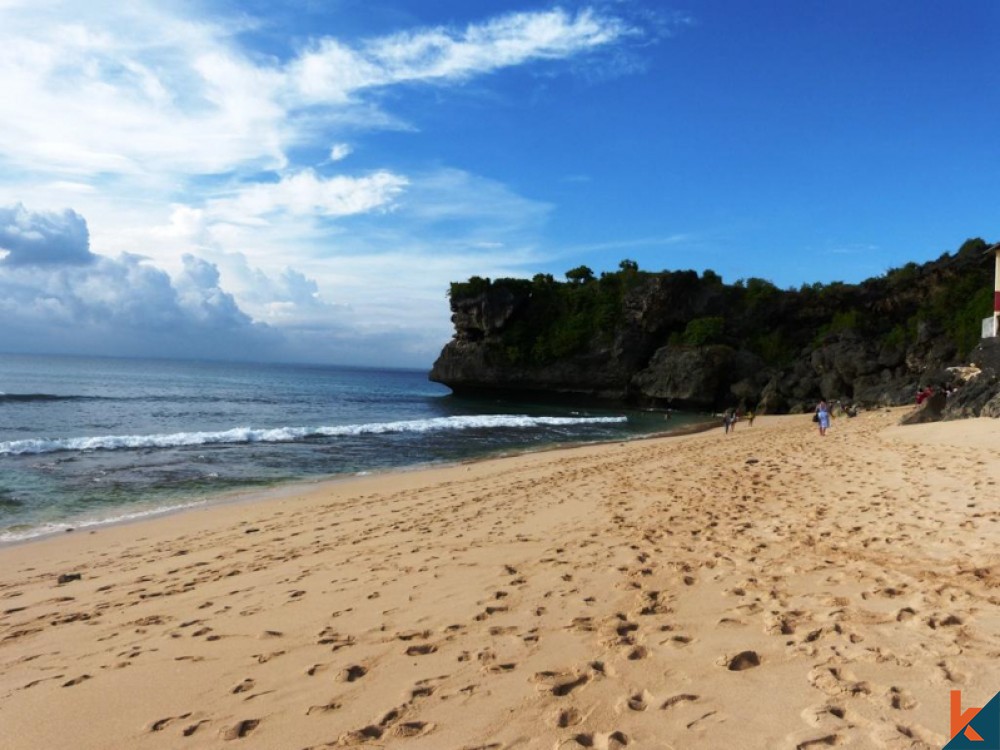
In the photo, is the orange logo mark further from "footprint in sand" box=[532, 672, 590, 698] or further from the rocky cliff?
the rocky cliff

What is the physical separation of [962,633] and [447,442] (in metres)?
21.6

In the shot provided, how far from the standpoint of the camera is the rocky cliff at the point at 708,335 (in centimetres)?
4375

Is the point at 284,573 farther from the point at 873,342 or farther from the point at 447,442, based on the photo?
the point at 873,342

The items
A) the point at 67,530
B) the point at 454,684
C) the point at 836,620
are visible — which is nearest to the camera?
the point at 454,684

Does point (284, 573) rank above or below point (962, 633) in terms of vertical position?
below

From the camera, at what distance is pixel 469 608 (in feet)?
15.4

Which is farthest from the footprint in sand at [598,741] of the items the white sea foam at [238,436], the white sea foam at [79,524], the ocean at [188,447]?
the white sea foam at [238,436]

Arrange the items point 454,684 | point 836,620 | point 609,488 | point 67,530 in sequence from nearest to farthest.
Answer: point 454,684 < point 836,620 < point 67,530 < point 609,488

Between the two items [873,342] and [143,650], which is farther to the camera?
[873,342]

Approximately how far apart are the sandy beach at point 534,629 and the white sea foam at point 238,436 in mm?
12406

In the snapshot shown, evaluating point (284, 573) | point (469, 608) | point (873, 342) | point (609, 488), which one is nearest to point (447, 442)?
point (609, 488)

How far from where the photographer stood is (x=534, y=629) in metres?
4.14

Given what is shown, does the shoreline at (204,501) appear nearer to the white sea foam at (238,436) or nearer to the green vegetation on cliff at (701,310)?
the white sea foam at (238,436)

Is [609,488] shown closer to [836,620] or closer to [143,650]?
[836,620]
